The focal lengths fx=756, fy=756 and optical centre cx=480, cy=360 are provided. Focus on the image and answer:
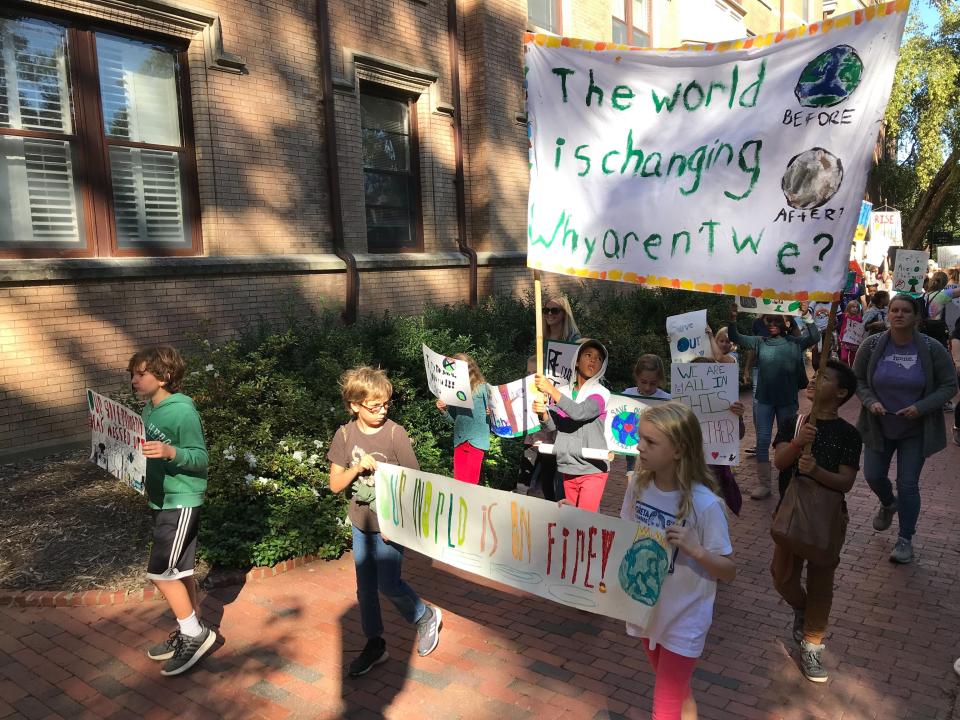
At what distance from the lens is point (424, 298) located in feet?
42.2

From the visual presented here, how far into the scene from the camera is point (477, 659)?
4250mm

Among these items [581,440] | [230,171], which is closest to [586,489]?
[581,440]

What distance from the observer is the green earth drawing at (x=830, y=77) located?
134 inches

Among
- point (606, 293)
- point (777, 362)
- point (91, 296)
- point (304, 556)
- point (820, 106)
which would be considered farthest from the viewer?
point (606, 293)

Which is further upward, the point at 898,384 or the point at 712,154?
the point at 712,154

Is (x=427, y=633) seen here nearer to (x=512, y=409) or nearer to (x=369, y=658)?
(x=369, y=658)

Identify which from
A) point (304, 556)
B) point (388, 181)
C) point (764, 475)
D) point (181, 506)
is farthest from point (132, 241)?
point (764, 475)

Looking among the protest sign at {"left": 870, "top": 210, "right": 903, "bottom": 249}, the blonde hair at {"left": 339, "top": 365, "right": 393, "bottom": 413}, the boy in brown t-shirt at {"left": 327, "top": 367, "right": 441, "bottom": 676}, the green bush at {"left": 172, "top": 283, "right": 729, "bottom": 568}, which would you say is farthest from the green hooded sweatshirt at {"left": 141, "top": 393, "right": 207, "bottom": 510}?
the protest sign at {"left": 870, "top": 210, "right": 903, "bottom": 249}

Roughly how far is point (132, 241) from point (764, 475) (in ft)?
25.5

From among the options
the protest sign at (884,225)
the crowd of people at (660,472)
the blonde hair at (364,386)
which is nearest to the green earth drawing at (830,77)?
the crowd of people at (660,472)

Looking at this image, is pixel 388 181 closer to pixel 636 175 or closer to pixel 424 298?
pixel 424 298

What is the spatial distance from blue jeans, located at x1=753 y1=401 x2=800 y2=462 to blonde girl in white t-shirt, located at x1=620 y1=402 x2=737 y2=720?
4.86 meters

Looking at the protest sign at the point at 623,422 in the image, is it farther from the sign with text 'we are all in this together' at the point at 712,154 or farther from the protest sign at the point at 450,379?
the sign with text 'we are all in this together' at the point at 712,154

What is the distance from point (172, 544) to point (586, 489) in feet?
8.02
